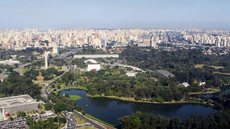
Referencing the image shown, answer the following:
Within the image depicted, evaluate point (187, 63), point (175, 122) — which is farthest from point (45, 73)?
point (175, 122)

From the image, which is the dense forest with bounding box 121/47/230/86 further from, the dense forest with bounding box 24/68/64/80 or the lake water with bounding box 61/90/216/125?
the dense forest with bounding box 24/68/64/80

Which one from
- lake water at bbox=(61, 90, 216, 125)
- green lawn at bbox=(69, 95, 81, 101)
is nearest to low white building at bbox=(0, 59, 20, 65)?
green lawn at bbox=(69, 95, 81, 101)

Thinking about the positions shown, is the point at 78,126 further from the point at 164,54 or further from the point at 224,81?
the point at 164,54

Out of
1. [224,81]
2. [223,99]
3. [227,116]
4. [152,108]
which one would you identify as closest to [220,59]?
[224,81]

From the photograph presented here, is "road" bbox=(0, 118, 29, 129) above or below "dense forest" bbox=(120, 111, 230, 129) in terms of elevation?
below

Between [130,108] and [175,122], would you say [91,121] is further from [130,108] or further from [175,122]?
[130,108]

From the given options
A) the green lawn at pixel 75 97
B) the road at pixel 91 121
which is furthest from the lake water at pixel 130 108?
the road at pixel 91 121
